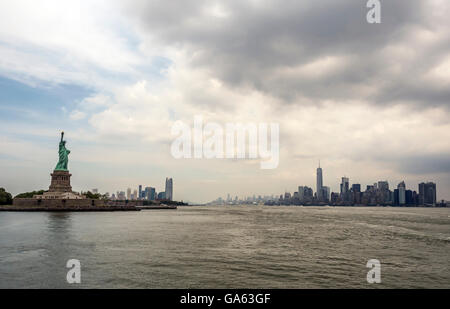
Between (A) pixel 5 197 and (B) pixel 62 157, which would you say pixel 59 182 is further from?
(A) pixel 5 197

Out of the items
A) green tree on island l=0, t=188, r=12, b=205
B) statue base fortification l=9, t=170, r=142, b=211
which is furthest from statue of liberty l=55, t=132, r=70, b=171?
green tree on island l=0, t=188, r=12, b=205

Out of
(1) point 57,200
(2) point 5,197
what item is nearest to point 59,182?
(1) point 57,200

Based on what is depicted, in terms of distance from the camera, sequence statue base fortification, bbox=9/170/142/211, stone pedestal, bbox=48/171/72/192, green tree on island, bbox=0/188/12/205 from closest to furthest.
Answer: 1. statue base fortification, bbox=9/170/142/211
2. stone pedestal, bbox=48/171/72/192
3. green tree on island, bbox=0/188/12/205

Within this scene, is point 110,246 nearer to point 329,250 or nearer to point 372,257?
point 329,250

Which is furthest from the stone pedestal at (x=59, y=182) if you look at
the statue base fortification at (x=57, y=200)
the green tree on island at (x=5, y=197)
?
the green tree on island at (x=5, y=197)

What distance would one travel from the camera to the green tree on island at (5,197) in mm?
128750

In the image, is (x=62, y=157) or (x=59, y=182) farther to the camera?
(x=62, y=157)

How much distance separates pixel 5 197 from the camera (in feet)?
429

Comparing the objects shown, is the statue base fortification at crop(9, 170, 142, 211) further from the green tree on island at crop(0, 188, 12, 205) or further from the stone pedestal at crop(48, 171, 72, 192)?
the green tree on island at crop(0, 188, 12, 205)

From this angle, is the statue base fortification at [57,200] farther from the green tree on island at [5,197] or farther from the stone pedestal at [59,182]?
the green tree on island at [5,197]

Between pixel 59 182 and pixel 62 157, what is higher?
pixel 62 157

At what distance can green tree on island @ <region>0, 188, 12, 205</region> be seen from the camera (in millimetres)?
128750
